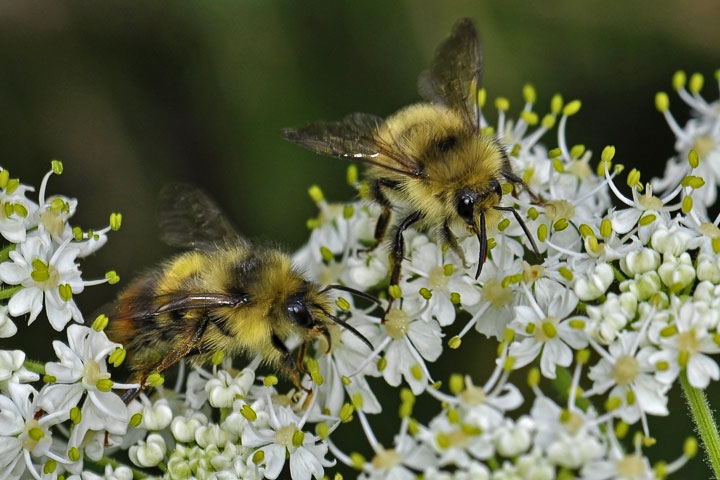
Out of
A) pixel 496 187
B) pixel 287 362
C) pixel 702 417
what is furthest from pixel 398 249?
pixel 702 417

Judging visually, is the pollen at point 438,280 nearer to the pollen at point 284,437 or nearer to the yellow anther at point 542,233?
the yellow anther at point 542,233

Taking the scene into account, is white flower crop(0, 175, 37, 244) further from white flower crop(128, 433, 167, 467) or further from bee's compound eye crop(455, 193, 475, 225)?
bee's compound eye crop(455, 193, 475, 225)

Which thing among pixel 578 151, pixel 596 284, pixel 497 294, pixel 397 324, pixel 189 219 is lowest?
pixel 189 219

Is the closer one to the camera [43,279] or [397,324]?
[43,279]

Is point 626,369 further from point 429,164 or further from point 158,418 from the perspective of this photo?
point 158,418

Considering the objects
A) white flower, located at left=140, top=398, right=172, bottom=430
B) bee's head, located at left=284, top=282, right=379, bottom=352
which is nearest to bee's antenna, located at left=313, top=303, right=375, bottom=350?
bee's head, located at left=284, top=282, right=379, bottom=352

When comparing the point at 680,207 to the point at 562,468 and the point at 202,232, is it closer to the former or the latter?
the point at 562,468

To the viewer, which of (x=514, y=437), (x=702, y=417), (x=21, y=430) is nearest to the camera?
(x=514, y=437)

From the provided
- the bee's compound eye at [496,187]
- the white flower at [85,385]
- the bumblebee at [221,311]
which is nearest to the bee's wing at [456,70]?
the bee's compound eye at [496,187]
